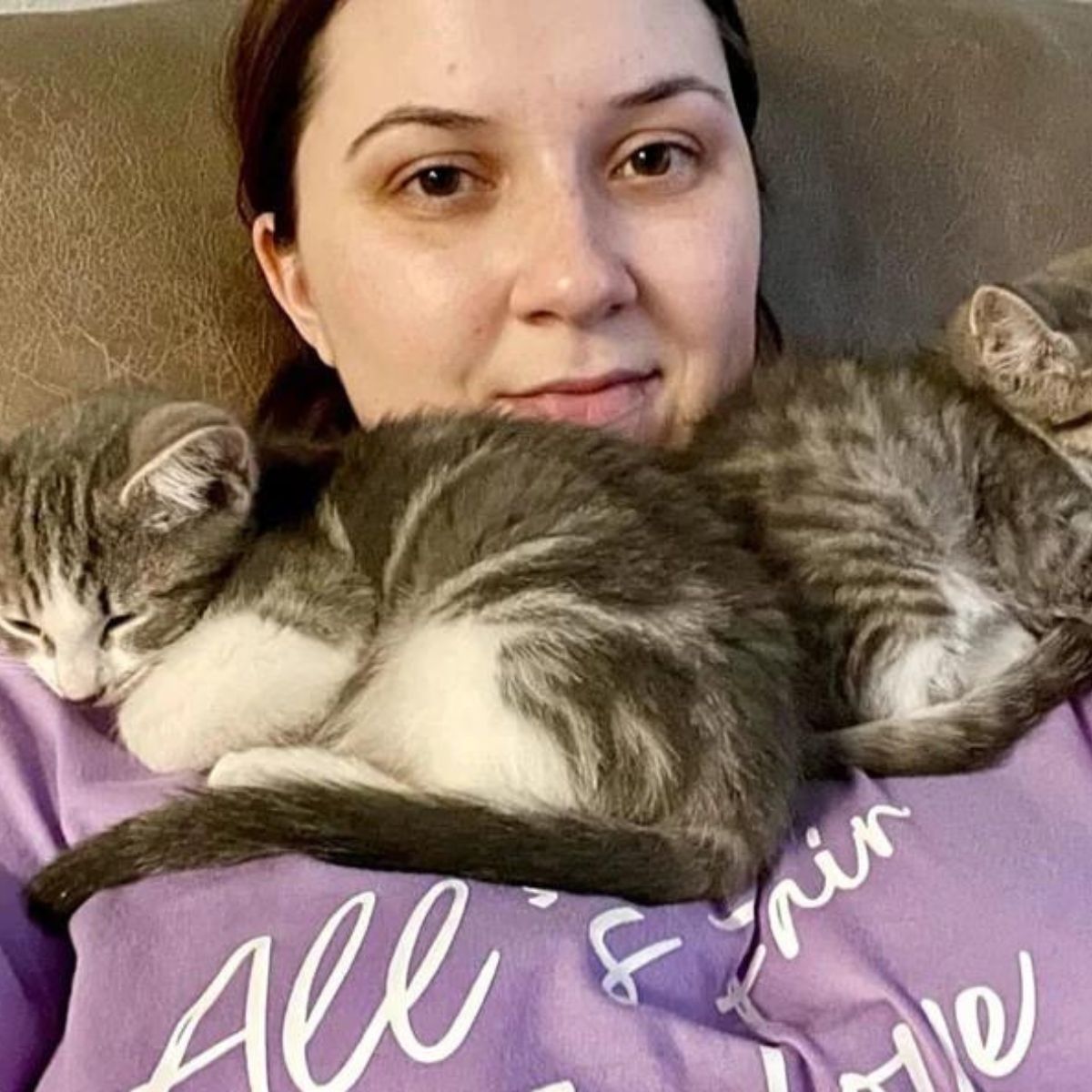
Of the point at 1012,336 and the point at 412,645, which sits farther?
the point at 1012,336

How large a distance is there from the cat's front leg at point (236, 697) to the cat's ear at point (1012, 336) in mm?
540

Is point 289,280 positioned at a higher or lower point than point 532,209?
lower

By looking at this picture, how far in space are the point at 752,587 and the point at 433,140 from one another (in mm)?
426

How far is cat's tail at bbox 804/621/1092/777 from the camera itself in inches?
41.1

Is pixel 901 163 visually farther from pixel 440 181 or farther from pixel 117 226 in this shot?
pixel 117 226

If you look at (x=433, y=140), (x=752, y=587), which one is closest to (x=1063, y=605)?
(x=752, y=587)

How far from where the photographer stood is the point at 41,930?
0.94 meters

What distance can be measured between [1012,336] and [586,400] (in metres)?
0.32

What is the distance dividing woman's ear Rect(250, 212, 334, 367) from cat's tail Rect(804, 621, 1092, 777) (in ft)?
1.86

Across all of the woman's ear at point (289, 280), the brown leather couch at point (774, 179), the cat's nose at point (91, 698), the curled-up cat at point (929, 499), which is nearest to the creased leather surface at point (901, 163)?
the brown leather couch at point (774, 179)

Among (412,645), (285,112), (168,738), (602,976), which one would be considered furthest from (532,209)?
(602,976)

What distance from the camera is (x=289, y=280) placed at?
4.71 ft

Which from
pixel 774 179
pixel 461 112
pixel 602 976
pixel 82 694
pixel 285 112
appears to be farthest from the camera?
pixel 774 179

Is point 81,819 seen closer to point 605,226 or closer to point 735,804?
point 735,804
